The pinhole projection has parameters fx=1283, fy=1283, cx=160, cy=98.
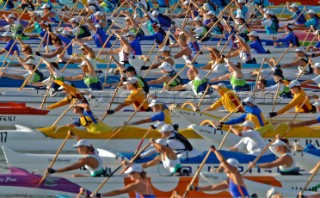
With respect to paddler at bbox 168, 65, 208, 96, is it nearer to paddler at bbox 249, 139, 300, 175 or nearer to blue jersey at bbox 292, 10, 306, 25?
paddler at bbox 249, 139, 300, 175

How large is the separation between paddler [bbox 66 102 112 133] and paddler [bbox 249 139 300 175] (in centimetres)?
512

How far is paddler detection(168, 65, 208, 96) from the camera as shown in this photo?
97.6 ft

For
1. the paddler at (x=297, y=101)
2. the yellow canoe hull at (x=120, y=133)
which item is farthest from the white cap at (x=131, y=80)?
the paddler at (x=297, y=101)

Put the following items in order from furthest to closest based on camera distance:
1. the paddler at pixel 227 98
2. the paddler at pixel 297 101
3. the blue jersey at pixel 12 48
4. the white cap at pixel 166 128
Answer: the blue jersey at pixel 12 48 < the paddler at pixel 227 98 < the paddler at pixel 297 101 < the white cap at pixel 166 128

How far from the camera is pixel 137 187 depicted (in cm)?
1972

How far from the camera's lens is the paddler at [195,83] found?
29.8 metres

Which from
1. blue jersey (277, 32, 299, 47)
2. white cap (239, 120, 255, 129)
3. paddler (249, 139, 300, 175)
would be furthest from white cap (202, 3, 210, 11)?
paddler (249, 139, 300, 175)

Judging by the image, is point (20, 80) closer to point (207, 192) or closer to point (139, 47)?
point (139, 47)

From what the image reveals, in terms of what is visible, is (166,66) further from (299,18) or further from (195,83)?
(299,18)

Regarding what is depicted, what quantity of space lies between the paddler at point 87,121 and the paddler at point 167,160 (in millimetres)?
4094

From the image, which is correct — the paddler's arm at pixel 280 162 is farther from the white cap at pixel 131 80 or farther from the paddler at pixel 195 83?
the paddler at pixel 195 83

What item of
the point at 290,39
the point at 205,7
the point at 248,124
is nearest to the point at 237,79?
the point at 248,124

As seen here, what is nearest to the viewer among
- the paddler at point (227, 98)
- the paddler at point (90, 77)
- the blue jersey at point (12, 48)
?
the paddler at point (227, 98)

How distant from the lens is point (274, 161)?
72.3ft
